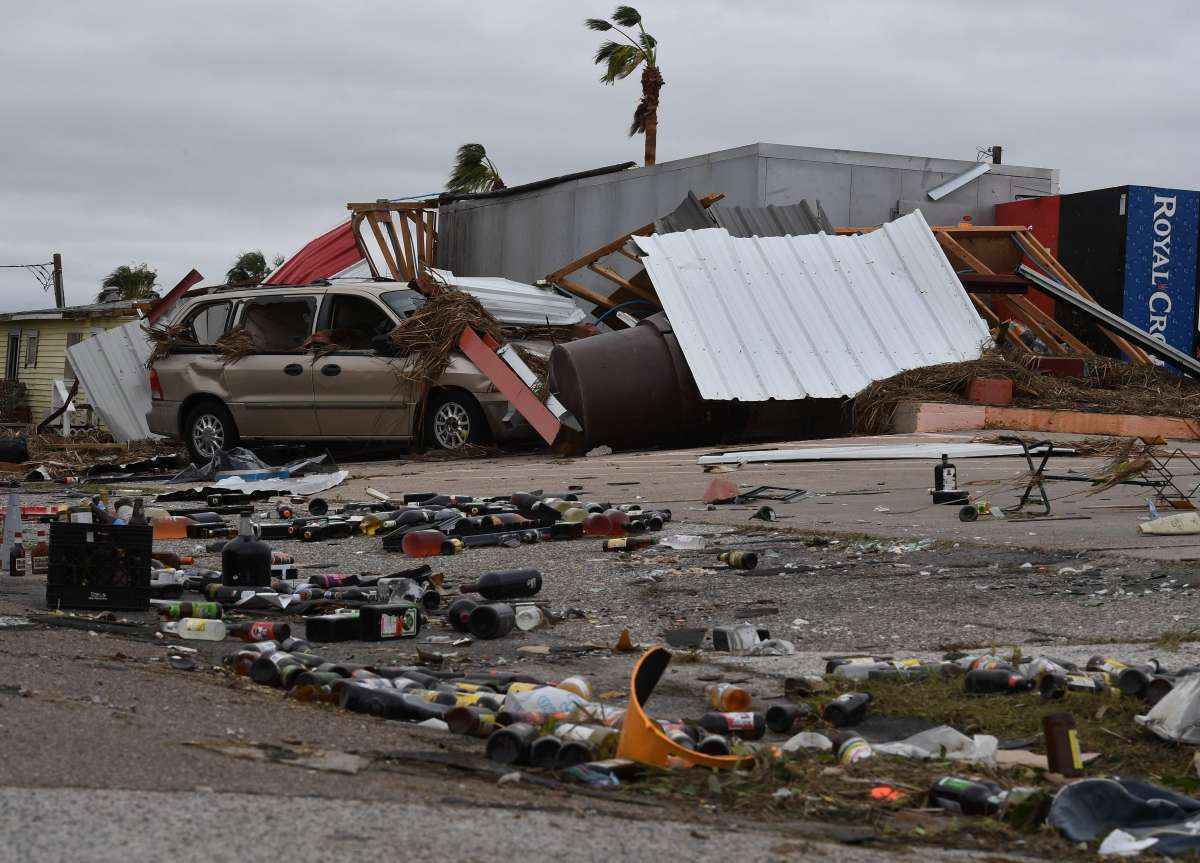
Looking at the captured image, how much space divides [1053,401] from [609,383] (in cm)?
396

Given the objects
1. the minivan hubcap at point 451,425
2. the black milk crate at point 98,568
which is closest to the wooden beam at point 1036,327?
the minivan hubcap at point 451,425

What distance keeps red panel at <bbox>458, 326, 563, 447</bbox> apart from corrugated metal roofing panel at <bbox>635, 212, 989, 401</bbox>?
1.36 meters

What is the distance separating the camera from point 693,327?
12.9 m

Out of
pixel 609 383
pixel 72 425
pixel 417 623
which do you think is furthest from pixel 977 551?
pixel 72 425

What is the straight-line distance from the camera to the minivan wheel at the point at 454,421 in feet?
42.0

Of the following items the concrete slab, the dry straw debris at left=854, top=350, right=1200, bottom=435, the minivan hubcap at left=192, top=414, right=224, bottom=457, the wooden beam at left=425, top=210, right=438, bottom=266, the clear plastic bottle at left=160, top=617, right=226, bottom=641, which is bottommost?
the clear plastic bottle at left=160, top=617, right=226, bottom=641

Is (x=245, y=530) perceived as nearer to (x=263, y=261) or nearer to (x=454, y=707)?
(x=454, y=707)

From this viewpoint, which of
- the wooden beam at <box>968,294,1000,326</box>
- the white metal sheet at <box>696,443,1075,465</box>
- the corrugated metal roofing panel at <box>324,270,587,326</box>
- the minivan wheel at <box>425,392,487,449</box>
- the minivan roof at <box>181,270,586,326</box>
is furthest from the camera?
the wooden beam at <box>968,294,1000,326</box>

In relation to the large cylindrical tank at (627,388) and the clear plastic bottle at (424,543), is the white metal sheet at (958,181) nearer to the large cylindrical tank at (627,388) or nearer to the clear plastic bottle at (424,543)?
the large cylindrical tank at (627,388)

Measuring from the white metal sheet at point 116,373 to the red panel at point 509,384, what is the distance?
7.03 m

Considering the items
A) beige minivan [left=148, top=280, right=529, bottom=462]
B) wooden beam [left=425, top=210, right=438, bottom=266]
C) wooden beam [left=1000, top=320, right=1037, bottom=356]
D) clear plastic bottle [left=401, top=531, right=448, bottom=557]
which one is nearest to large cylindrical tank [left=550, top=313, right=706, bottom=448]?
beige minivan [left=148, top=280, right=529, bottom=462]

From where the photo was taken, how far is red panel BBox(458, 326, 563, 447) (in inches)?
484

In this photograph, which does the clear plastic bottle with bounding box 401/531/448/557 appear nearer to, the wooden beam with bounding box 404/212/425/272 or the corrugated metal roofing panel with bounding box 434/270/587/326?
the corrugated metal roofing panel with bounding box 434/270/587/326

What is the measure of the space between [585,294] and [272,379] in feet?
11.2
